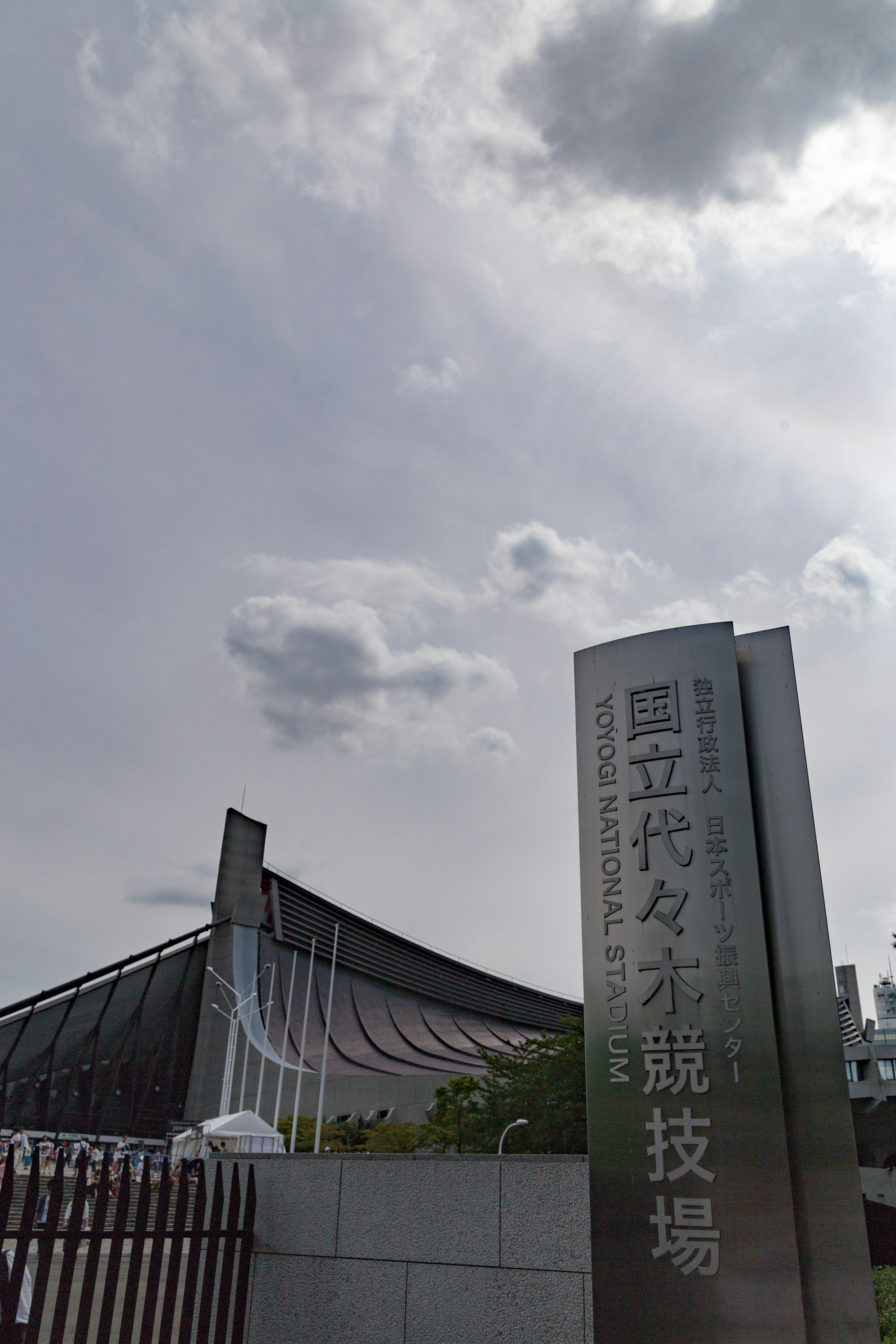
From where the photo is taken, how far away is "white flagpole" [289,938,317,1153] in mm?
28219

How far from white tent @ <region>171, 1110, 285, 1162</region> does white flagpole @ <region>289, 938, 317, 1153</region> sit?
71.6 inches

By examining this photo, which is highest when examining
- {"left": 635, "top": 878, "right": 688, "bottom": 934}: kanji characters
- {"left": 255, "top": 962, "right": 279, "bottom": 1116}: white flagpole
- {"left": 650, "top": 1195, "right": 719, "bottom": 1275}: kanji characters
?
{"left": 255, "top": 962, "right": 279, "bottom": 1116}: white flagpole

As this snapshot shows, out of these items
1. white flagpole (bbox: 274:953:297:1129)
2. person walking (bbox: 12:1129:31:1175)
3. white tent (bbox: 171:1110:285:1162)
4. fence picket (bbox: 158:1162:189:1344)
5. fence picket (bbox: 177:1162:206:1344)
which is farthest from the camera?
white flagpole (bbox: 274:953:297:1129)

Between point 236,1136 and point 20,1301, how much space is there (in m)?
15.6

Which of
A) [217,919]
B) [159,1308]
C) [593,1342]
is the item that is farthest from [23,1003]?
[593,1342]

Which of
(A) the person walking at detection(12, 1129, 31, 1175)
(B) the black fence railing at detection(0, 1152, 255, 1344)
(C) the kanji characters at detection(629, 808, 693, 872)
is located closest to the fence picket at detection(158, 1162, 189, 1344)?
(B) the black fence railing at detection(0, 1152, 255, 1344)

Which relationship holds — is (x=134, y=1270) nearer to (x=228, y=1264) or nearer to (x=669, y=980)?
(x=228, y=1264)

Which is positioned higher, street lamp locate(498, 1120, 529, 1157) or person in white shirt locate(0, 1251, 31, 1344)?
street lamp locate(498, 1120, 529, 1157)

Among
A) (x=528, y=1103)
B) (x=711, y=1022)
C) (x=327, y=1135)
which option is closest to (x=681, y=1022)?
(x=711, y=1022)

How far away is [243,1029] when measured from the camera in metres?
41.3

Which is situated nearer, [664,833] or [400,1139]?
[664,833]

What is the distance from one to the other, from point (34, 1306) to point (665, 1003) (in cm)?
359

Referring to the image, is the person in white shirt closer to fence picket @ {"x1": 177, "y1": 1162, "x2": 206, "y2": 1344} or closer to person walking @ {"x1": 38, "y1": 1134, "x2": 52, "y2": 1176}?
fence picket @ {"x1": 177, "y1": 1162, "x2": 206, "y2": 1344}

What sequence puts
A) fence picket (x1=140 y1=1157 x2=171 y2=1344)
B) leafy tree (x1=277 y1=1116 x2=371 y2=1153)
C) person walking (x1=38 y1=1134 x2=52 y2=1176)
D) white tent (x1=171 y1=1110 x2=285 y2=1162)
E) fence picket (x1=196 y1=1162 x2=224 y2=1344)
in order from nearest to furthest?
fence picket (x1=140 y1=1157 x2=171 y2=1344) < fence picket (x1=196 y1=1162 x2=224 y2=1344) < person walking (x1=38 y1=1134 x2=52 y2=1176) < white tent (x1=171 y1=1110 x2=285 y2=1162) < leafy tree (x1=277 y1=1116 x2=371 y2=1153)
